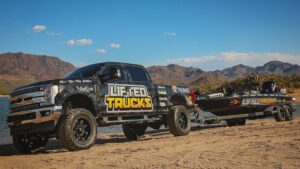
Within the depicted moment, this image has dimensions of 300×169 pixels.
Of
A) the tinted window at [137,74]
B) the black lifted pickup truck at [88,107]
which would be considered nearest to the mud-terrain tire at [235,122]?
the black lifted pickup truck at [88,107]

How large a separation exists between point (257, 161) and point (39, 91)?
16.1 feet

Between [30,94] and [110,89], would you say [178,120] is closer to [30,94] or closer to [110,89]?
[110,89]

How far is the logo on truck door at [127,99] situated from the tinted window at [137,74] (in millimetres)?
349

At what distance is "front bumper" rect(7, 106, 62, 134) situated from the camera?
773cm

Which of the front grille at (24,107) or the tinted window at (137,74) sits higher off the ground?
the tinted window at (137,74)

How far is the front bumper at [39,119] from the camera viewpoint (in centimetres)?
773

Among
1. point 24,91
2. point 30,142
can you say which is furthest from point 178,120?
point 24,91

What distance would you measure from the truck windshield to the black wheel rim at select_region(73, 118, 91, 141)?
150cm

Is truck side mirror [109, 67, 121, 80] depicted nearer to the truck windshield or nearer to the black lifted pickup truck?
the black lifted pickup truck

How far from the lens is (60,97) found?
7.97 meters

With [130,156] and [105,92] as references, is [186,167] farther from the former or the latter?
[105,92]

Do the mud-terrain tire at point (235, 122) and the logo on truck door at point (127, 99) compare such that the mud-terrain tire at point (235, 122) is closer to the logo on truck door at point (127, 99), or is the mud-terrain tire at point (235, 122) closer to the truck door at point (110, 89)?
the logo on truck door at point (127, 99)

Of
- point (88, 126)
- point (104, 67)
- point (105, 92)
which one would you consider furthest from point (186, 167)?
point (104, 67)

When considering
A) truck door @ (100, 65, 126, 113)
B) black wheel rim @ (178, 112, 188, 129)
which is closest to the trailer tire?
black wheel rim @ (178, 112, 188, 129)
